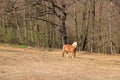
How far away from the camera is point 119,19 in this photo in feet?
133

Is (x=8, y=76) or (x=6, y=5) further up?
(x=6, y=5)

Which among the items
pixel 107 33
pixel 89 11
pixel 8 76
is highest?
pixel 89 11

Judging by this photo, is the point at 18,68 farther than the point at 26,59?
No

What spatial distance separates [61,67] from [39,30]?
1154 inches

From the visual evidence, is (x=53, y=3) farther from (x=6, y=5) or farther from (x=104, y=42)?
(x=104, y=42)

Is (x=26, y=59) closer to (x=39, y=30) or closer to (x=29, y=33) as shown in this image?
(x=29, y=33)

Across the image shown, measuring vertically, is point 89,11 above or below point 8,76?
above

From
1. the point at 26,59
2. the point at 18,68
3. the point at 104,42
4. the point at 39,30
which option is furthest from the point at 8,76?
the point at 39,30

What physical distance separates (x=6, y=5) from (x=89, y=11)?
1366 centimetres

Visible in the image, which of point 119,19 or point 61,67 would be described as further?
point 119,19

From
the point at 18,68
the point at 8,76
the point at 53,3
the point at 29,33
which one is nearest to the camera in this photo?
the point at 8,76

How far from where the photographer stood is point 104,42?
41.7 m

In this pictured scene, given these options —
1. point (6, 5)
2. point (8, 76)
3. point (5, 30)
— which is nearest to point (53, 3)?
point (6, 5)

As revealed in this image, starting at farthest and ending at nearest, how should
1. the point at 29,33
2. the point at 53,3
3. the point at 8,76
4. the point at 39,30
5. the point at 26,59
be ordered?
the point at 39,30 < the point at 29,33 < the point at 53,3 < the point at 26,59 < the point at 8,76
